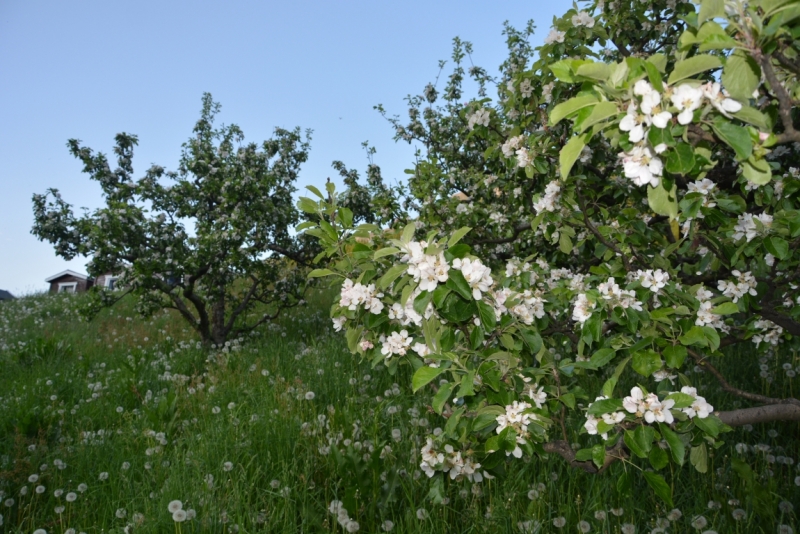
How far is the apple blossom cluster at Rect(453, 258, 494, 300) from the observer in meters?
2.04

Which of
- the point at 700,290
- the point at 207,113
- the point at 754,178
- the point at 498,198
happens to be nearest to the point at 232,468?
the point at 700,290

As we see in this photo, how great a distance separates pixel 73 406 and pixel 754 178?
6376 millimetres

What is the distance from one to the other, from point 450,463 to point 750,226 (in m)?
1.97

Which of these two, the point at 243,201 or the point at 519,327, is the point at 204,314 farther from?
the point at 519,327

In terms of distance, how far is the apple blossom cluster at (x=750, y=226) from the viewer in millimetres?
2549

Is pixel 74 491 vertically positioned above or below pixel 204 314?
below

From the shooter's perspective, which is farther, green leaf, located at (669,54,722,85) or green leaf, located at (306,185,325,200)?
green leaf, located at (306,185,325,200)

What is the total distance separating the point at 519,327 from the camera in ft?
7.98

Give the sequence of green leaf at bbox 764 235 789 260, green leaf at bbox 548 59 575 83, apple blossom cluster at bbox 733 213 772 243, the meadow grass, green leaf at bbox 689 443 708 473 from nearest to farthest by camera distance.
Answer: green leaf at bbox 548 59 575 83 → green leaf at bbox 689 443 708 473 → green leaf at bbox 764 235 789 260 → apple blossom cluster at bbox 733 213 772 243 → the meadow grass

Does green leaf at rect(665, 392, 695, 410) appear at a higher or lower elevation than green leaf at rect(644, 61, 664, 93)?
lower

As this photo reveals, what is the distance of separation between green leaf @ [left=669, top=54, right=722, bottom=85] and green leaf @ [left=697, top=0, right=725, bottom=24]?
0.44 ft

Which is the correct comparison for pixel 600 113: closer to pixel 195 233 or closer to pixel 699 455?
pixel 699 455

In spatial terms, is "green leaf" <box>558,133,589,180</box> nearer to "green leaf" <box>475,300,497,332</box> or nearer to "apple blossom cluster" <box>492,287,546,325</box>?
"green leaf" <box>475,300,497,332</box>

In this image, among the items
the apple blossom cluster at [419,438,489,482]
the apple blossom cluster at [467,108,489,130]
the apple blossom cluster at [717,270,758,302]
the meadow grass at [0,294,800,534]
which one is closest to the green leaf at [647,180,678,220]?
the meadow grass at [0,294,800,534]
